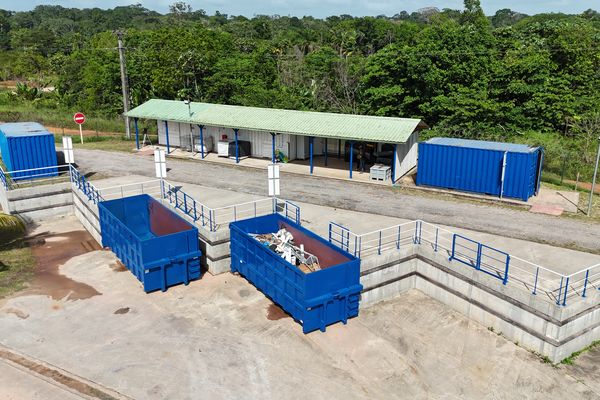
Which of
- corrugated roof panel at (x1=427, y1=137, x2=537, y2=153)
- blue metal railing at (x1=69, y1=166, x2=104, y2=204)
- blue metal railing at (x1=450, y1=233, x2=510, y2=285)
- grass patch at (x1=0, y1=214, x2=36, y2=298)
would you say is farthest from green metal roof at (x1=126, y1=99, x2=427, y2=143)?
grass patch at (x1=0, y1=214, x2=36, y2=298)

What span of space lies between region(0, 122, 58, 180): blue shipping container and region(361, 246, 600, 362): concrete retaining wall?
58.7 ft

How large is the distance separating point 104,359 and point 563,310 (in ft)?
40.0

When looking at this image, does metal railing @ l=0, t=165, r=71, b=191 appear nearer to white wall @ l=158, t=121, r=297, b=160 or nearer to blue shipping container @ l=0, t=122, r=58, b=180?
blue shipping container @ l=0, t=122, r=58, b=180

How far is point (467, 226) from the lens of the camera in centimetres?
2091

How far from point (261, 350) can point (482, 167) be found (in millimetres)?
15547

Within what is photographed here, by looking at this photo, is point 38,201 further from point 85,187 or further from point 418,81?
point 418,81

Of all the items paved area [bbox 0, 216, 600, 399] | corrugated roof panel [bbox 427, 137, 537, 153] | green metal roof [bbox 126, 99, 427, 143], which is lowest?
paved area [bbox 0, 216, 600, 399]

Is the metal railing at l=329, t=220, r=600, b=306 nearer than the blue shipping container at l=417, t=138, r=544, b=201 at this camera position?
Yes

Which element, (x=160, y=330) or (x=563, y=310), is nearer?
(x=563, y=310)

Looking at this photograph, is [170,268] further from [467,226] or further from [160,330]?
[467,226]

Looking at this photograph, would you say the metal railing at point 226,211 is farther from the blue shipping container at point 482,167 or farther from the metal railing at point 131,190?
the blue shipping container at point 482,167

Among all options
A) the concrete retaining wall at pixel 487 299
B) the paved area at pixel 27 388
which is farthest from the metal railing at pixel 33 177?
the concrete retaining wall at pixel 487 299

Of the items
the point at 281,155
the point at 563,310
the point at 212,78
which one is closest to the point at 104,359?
the point at 563,310

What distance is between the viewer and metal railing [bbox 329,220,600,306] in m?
14.7
